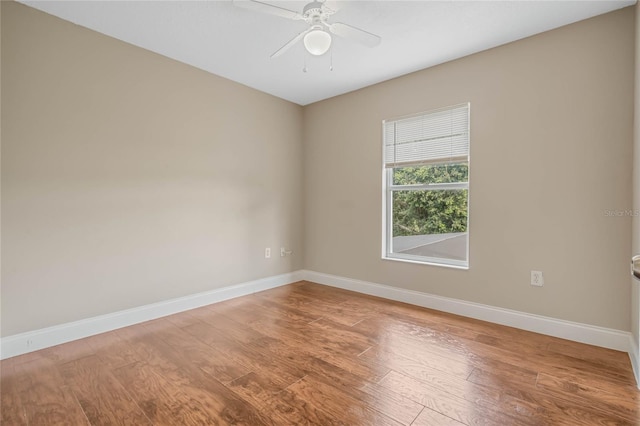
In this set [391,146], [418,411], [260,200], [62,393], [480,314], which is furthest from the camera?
[260,200]

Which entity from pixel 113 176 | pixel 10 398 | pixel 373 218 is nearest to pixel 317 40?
pixel 113 176

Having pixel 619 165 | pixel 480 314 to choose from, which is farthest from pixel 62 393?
pixel 619 165

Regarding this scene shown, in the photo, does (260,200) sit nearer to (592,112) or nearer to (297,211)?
(297,211)

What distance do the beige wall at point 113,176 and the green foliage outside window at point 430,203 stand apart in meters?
1.70

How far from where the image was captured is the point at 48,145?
2.25m

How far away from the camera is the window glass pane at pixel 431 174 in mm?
2992

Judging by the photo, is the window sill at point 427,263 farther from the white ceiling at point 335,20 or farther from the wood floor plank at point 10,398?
the wood floor plank at point 10,398

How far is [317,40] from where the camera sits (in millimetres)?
1873

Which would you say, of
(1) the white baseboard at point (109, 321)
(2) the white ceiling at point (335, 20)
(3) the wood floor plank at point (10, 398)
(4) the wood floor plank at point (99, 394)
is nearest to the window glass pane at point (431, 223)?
(2) the white ceiling at point (335, 20)

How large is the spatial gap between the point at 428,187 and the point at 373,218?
28.0 inches

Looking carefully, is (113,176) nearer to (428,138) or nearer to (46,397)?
(46,397)

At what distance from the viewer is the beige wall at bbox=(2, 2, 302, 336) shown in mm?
2150

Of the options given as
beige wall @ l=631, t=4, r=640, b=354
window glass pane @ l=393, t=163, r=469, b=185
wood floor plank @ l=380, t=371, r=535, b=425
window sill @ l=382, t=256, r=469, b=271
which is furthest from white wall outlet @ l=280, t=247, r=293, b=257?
beige wall @ l=631, t=4, r=640, b=354

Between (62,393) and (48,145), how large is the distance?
170 cm
